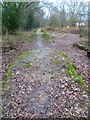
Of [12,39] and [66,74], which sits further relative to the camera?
[12,39]

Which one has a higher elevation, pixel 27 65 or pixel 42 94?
pixel 27 65

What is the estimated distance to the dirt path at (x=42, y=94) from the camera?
3547 mm

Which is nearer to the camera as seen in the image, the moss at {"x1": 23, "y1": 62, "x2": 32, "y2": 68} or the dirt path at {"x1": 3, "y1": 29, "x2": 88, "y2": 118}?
the dirt path at {"x1": 3, "y1": 29, "x2": 88, "y2": 118}

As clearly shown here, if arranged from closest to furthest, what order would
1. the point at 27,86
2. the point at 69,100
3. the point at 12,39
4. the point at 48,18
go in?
the point at 69,100 < the point at 27,86 < the point at 12,39 < the point at 48,18

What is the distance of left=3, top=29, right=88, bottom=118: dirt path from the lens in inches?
140

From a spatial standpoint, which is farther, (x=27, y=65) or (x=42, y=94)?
(x=27, y=65)

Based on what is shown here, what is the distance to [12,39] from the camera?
32.6 feet

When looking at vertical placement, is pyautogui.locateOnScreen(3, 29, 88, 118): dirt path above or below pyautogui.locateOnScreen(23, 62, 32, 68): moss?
below

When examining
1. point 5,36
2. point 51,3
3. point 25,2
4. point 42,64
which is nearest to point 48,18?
point 51,3

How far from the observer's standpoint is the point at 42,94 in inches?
163

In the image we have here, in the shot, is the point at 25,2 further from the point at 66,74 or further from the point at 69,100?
the point at 69,100

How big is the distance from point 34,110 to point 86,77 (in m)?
2.75

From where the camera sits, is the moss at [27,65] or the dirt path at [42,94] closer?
the dirt path at [42,94]

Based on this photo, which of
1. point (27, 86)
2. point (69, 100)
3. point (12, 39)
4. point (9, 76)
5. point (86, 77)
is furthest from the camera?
point (12, 39)
